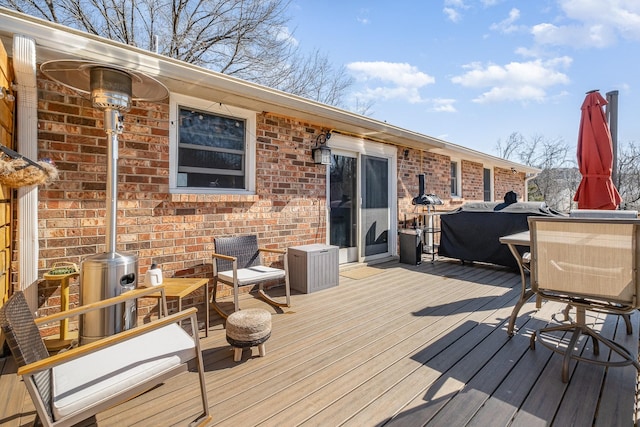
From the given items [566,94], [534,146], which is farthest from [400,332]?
[534,146]

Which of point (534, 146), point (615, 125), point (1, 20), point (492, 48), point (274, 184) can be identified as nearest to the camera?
point (1, 20)

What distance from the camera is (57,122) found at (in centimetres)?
282

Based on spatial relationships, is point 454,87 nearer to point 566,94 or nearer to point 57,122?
point 566,94

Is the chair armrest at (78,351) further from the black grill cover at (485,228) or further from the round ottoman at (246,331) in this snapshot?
the black grill cover at (485,228)

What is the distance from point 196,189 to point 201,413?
2566 mm

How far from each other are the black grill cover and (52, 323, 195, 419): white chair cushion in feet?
17.6

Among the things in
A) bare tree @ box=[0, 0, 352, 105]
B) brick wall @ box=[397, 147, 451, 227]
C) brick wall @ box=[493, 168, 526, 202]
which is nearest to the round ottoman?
brick wall @ box=[397, 147, 451, 227]

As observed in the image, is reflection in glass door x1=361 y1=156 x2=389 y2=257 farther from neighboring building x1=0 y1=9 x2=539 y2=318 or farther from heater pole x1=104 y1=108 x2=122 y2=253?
heater pole x1=104 y1=108 x2=122 y2=253

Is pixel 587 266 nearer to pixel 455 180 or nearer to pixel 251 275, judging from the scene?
pixel 251 275

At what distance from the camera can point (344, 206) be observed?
567cm

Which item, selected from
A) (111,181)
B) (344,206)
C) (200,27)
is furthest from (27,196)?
(200,27)

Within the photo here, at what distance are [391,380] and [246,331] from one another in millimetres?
1106

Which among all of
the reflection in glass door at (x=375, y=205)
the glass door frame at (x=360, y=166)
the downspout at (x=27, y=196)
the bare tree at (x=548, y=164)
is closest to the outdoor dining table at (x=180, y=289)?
the downspout at (x=27, y=196)

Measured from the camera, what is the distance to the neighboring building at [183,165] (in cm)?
262
